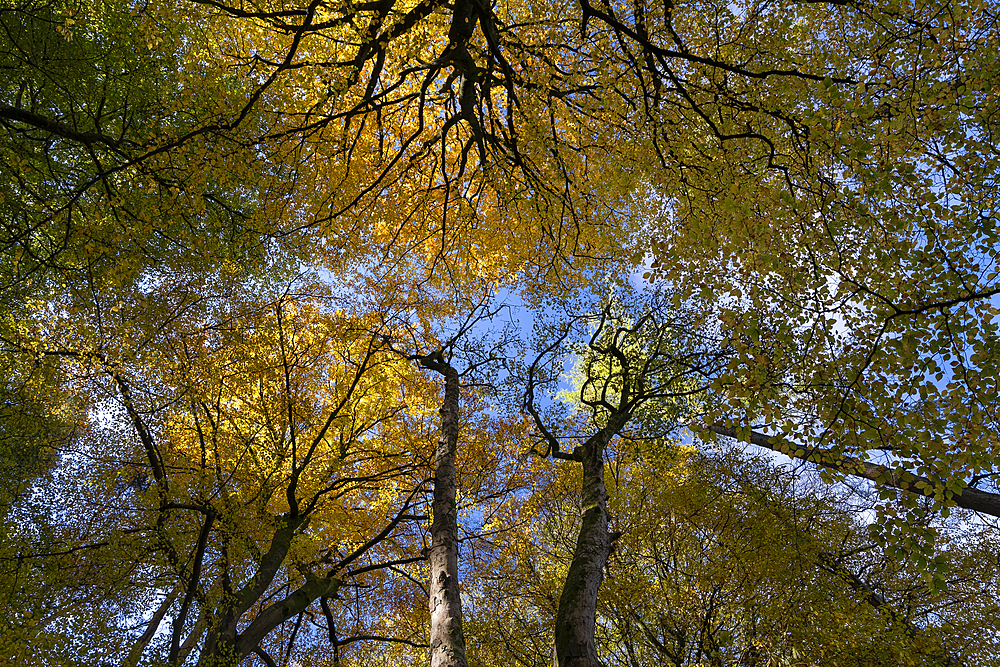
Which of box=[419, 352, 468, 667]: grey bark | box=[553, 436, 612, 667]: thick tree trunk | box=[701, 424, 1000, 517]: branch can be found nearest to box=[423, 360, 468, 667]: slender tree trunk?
box=[419, 352, 468, 667]: grey bark

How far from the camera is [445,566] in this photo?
20.3 feet

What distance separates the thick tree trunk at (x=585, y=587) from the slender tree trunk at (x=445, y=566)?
119cm

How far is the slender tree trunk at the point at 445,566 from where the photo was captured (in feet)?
16.5

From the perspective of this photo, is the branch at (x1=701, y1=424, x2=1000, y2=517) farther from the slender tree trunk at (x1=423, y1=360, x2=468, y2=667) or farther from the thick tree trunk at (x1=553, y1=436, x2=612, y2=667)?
the slender tree trunk at (x1=423, y1=360, x2=468, y2=667)

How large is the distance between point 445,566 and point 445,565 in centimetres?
2

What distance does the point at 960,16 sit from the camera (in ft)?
16.0

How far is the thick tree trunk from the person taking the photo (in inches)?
205

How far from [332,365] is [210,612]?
18.0 ft

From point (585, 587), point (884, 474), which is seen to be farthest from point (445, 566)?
point (884, 474)

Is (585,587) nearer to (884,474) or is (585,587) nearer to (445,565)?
(445,565)

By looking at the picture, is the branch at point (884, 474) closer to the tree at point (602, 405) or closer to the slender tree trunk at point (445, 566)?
the tree at point (602, 405)

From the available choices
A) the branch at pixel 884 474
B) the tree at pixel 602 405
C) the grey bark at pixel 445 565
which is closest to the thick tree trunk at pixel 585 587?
the tree at pixel 602 405

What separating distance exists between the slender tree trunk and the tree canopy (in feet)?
0.22

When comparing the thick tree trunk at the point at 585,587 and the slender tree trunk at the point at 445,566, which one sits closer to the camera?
the slender tree trunk at the point at 445,566
